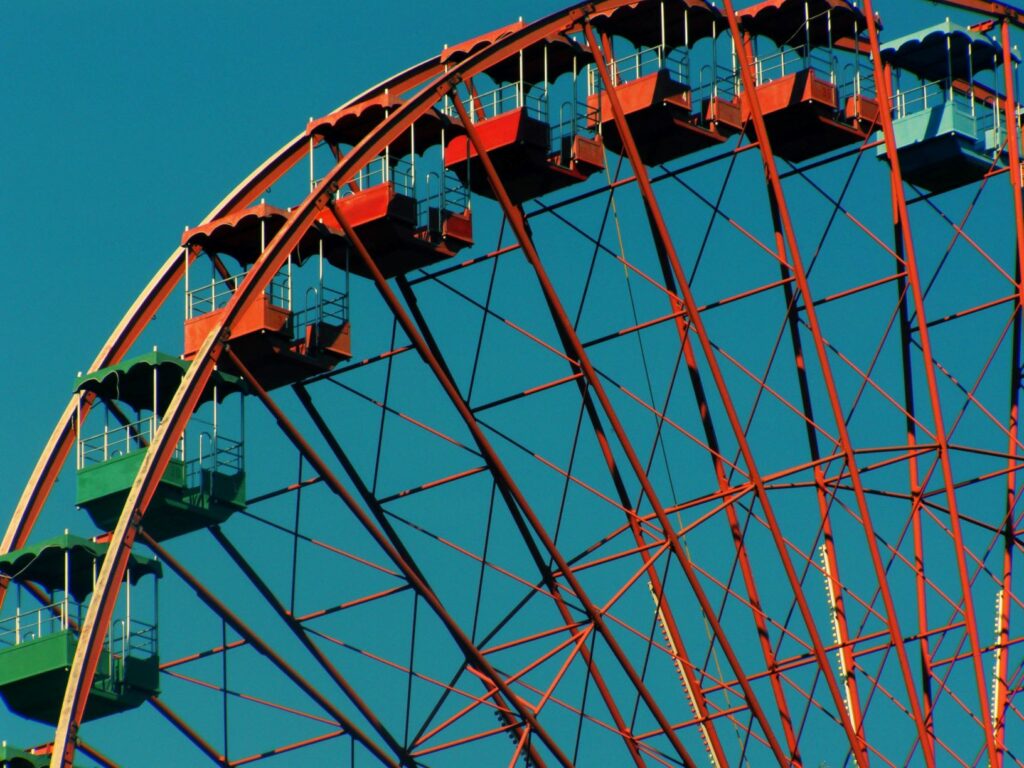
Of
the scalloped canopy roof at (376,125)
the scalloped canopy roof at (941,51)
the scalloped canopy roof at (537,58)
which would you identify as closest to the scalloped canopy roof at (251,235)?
the scalloped canopy roof at (376,125)

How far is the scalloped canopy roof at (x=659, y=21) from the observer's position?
59344 millimetres

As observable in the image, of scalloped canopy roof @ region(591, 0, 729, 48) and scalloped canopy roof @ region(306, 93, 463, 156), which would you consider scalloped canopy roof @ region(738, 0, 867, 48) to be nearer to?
scalloped canopy roof @ region(591, 0, 729, 48)

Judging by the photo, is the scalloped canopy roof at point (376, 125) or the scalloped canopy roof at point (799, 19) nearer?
the scalloped canopy roof at point (376, 125)

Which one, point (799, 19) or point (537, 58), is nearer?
point (537, 58)

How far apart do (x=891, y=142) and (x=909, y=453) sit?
5533 millimetres

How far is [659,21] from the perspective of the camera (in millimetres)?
60188

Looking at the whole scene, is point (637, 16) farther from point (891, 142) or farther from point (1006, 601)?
point (1006, 601)

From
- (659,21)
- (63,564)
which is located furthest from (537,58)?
(63,564)

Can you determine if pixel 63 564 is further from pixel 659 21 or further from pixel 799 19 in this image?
pixel 799 19

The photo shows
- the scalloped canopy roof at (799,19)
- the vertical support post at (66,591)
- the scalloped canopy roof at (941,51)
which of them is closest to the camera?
the vertical support post at (66,591)

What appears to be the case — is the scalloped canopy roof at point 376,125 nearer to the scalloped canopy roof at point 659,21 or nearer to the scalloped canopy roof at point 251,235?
the scalloped canopy roof at point 251,235

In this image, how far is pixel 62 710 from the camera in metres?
50.4

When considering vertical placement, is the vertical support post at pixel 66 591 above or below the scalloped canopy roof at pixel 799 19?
below

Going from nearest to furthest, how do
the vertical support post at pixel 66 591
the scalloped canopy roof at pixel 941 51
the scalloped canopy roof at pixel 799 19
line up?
1. the vertical support post at pixel 66 591
2. the scalloped canopy roof at pixel 799 19
3. the scalloped canopy roof at pixel 941 51
